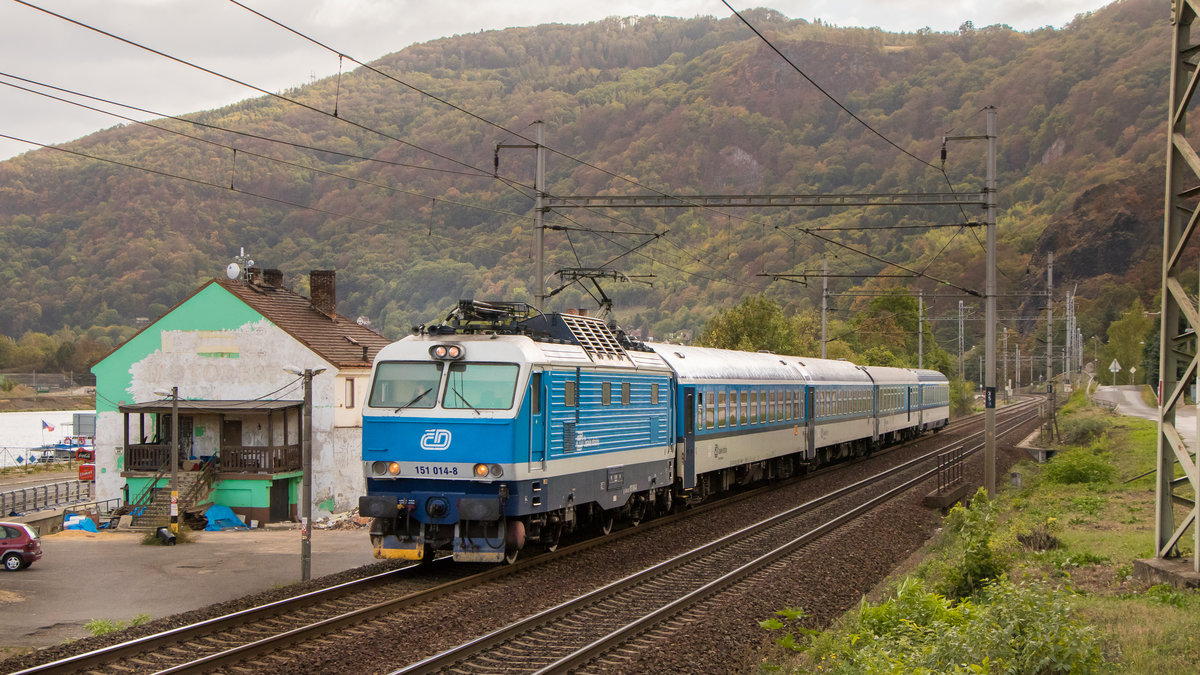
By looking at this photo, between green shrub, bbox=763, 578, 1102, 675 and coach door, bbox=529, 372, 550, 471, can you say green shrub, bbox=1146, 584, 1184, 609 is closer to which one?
green shrub, bbox=763, 578, 1102, 675

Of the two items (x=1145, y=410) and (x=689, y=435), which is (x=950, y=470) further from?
(x=1145, y=410)

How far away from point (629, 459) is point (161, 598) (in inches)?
316

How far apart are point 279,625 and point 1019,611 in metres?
7.94

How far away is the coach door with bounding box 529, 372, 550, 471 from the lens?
15.6 m

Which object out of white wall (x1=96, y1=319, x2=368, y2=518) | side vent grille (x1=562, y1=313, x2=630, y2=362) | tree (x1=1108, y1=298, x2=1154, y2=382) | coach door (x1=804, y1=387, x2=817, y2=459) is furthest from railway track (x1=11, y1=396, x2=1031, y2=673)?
tree (x1=1108, y1=298, x2=1154, y2=382)

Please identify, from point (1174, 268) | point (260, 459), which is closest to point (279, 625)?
point (1174, 268)

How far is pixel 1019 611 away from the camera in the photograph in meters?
8.87

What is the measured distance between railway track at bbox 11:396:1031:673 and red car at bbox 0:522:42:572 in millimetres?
12802

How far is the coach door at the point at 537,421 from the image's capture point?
51.3 ft

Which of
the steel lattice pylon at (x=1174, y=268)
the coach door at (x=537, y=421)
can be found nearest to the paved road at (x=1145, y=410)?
the steel lattice pylon at (x=1174, y=268)

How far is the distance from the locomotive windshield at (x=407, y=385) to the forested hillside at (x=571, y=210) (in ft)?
189

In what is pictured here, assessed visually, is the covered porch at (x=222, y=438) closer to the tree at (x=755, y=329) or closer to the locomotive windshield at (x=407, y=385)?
the locomotive windshield at (x=407, y=385)

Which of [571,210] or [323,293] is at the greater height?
[571,210]

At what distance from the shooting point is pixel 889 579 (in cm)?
1631
